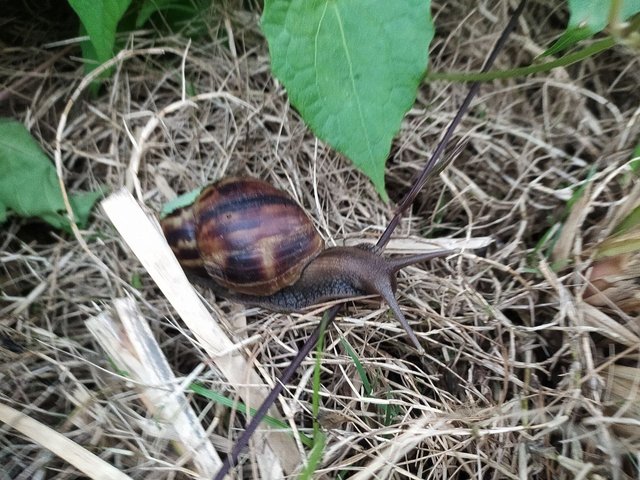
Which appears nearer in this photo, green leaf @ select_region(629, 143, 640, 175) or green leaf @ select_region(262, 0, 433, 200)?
green leaf @ select_region(262, 0, 433, 200)

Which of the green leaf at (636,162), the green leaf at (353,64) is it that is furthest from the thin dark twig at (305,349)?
the green leaf at (636,162)

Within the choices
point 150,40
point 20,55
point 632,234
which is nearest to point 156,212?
point 150,40

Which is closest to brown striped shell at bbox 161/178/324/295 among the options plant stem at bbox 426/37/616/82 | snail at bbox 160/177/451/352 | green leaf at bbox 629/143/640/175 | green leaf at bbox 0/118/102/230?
snail at bbox 160/177/451/352

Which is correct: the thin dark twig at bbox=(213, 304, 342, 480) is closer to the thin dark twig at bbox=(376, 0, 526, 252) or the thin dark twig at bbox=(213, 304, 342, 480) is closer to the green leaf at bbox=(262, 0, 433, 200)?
the thin dark twig at bbox=(376, 0, 526, 252)

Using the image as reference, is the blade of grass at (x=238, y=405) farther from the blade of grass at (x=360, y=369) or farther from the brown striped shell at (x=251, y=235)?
the brown striped shell at (x=251, y=235)

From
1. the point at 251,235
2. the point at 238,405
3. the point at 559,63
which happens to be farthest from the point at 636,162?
the point at 238,405

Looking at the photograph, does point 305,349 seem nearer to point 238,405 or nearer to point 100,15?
point 238,405

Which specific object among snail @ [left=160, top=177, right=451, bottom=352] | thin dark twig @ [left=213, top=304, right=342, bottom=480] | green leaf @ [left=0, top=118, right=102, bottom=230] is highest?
green leaf @ [left=0, top=118, right=102, bottom=230]
